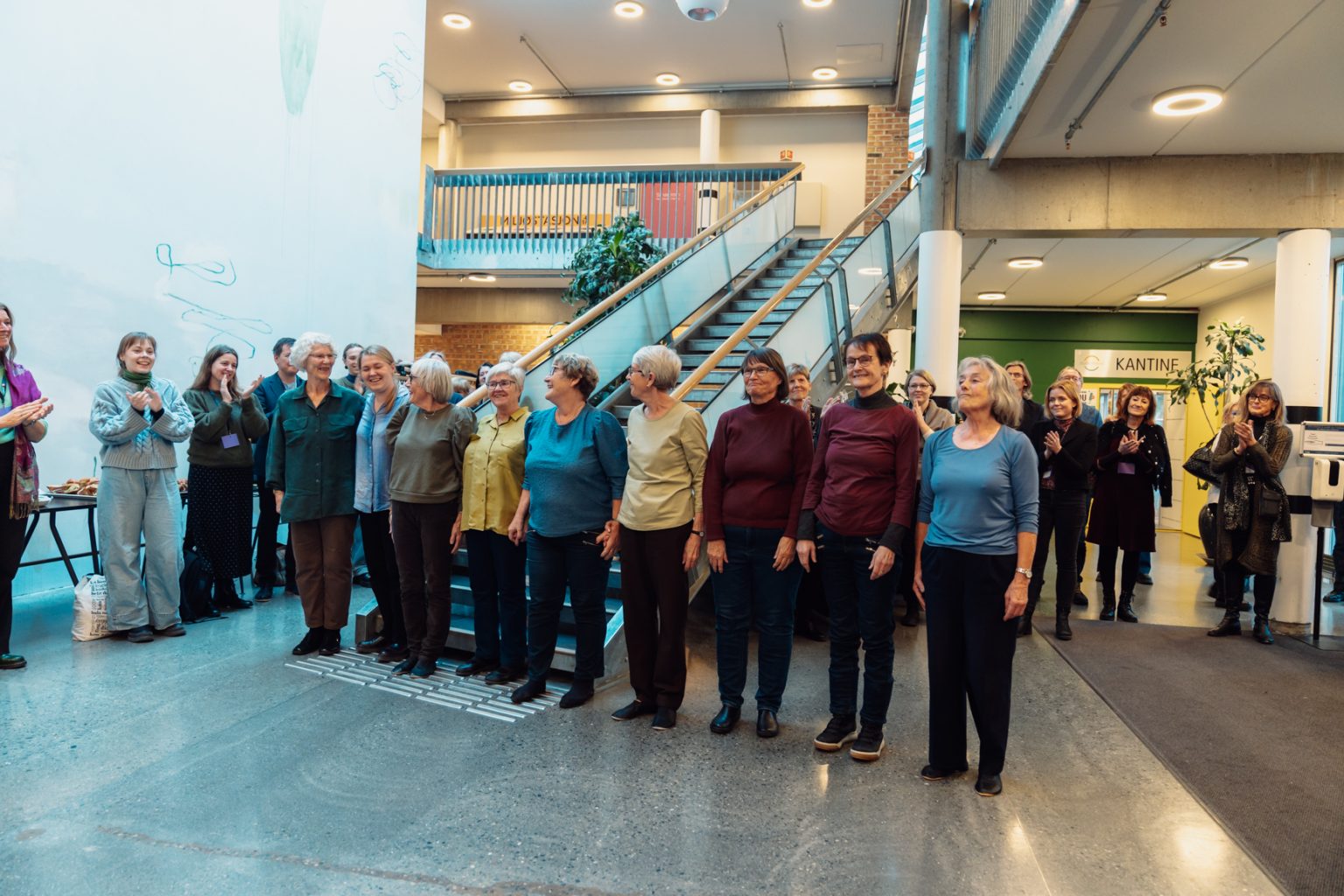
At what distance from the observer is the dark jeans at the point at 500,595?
393 centimetres

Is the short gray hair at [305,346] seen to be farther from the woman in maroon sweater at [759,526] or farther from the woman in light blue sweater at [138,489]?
the woman in maroon sweater at [759,526]

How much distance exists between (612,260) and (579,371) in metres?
6.36

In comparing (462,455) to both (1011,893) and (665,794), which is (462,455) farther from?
(1011,893)

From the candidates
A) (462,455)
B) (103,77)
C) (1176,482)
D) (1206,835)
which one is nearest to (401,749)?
(462,455)

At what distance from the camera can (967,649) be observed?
298cm

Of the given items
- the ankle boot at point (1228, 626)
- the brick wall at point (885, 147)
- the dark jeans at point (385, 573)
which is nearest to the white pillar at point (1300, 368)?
the ankle boot at point (1228, 626)

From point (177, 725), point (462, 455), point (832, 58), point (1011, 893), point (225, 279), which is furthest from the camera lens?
point (832, 58)

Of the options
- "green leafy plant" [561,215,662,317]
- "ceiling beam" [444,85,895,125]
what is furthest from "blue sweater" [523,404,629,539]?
"ceiling beam" [444,85,895,125]

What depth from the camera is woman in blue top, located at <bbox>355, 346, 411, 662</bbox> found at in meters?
4.23

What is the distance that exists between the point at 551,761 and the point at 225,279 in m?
4.79

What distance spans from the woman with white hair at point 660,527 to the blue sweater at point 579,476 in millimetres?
85

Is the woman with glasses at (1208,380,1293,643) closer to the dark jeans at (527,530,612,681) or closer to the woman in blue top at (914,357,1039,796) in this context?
the woman in blue top at (914,357,1039,796)

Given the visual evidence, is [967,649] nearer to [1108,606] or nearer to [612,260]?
[1108,606]

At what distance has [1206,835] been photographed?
2.68 meters
